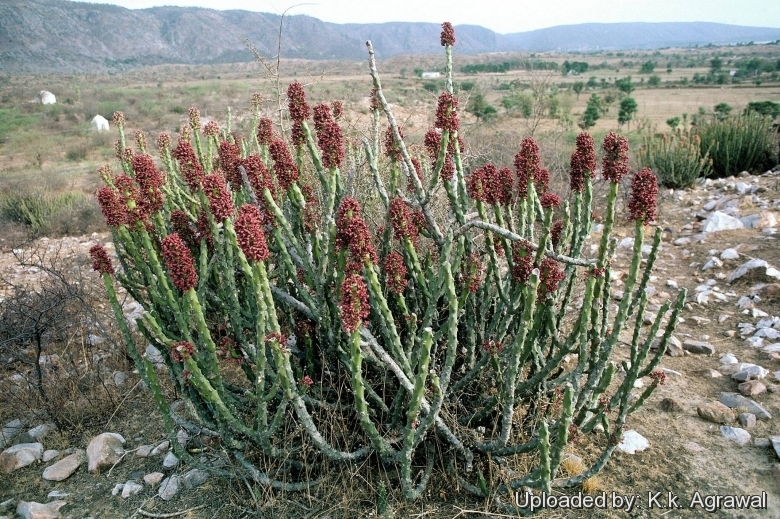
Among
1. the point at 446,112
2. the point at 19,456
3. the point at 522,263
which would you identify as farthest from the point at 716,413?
the point at 19,456

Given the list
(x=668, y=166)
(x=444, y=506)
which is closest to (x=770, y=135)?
(x=668, y=166)

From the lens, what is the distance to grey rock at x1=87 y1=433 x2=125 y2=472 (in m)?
3.19

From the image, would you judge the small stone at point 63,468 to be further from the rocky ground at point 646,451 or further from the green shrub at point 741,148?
the green shrub at point 741,148

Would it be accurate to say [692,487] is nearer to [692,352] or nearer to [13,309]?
[692,352]

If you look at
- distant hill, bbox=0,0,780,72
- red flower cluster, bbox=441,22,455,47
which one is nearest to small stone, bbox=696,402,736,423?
red flower cluster, bbox=441,22,455,47

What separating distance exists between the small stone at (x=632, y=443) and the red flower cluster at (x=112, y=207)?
293cm

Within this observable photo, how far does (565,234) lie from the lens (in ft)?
9.89

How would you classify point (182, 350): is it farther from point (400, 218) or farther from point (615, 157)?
point (615, 157)

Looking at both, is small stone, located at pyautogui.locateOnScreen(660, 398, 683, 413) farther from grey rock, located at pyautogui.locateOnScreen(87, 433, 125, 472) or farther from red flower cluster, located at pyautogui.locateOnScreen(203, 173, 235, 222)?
grey rock, located at pyautogui.locateOnScreen(87, 433, 125, 472)

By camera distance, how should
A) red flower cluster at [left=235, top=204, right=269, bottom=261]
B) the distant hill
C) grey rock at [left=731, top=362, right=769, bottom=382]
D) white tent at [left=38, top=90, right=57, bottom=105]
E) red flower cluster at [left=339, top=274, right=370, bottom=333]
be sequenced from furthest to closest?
the distant hill
white tent at [left=38, top=90, right=57, bottom=105]
grey rock at [left=731, top=362, right=769, bottom=382]
red flower cluster at [left=235, top=204, right=269, bottom=261]
red flower cluster at [left=339, top=274, right=370, bottom=333]

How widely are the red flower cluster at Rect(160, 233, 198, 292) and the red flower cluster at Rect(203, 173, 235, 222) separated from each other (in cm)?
20

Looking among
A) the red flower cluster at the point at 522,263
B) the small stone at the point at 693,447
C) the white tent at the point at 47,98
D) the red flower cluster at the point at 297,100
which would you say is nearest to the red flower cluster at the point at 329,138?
the red flower cluster at the point at 297,100

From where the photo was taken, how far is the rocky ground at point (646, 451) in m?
2.65

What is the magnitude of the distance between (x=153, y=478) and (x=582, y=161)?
2958 mm
